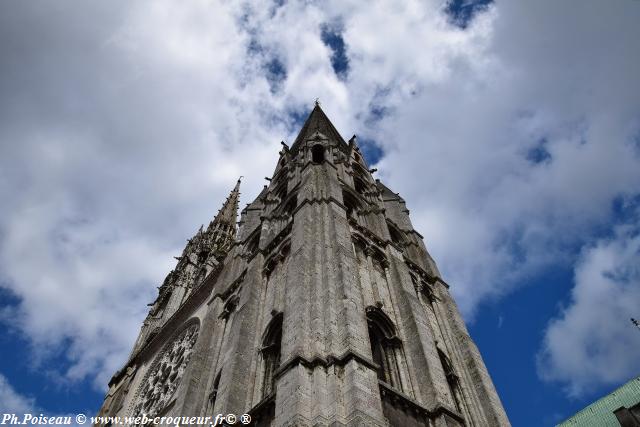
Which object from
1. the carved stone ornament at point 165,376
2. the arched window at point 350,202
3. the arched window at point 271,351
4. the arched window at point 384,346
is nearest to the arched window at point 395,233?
the arched window at point 350,202

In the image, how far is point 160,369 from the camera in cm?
2033

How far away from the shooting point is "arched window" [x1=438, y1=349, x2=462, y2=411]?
13070 millimetres

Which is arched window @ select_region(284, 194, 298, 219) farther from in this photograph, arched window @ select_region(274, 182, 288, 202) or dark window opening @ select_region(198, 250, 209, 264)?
dark window opening @ select_region(198, 250, 209, 264)

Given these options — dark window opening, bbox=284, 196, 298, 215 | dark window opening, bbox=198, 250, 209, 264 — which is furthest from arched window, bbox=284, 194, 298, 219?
dark window opening, bbox=198, 250, 209, 264

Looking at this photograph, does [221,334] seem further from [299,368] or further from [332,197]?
[299,368]

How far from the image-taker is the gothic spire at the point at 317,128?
29062mm

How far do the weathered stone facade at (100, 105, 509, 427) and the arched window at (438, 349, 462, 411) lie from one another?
0.10ft

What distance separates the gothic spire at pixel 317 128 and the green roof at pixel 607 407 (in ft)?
59.2

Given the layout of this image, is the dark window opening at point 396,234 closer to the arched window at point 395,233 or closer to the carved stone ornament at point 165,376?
the arched window at point 395,233

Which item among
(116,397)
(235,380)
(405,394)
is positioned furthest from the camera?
(116,397)

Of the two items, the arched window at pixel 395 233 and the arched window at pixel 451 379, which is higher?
the arched window at pixel 395 233

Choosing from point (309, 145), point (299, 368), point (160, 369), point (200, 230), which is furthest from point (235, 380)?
point (200, 230)

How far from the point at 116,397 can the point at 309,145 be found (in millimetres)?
14123

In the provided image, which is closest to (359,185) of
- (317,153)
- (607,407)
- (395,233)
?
(317,153)
